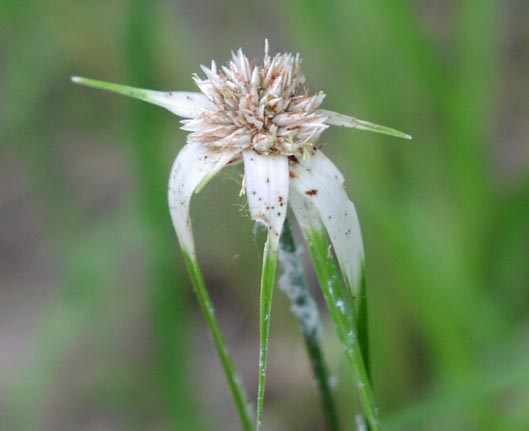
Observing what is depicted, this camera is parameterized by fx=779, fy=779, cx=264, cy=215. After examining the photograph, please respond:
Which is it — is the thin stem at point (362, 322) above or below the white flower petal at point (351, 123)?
below

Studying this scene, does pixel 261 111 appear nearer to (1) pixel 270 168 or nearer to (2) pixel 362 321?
(1) pixel 270 168

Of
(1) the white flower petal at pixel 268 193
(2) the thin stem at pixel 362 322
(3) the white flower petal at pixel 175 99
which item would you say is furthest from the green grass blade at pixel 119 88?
(2) the thin stem at pixel 362 322

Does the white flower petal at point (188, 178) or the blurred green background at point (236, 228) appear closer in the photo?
the white flower petal at point (188, 178)

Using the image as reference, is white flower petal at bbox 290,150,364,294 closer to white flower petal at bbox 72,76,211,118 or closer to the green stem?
the green stem

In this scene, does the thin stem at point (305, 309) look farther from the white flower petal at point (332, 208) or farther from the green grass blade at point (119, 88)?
the green grass blade at point (119, 88)

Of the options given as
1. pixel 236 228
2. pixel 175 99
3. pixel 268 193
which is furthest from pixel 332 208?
pixel 236 228

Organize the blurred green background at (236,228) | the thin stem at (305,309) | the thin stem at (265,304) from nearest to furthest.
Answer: the thin stem at (265,304), the thin stem at (305,309), the blurred green background at (236,228)

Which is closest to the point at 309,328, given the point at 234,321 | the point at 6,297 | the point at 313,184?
the point at 313,184

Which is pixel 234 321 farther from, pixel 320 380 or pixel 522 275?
pixel 320 380
